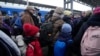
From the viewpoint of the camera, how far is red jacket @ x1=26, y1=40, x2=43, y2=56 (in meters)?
4.01

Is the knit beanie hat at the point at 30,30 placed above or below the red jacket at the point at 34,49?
above

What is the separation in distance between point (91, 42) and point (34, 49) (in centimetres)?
111

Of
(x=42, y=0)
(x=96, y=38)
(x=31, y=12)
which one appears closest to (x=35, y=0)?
(x=42, y=0)

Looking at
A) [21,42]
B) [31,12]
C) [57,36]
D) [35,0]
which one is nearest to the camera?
[21,42]

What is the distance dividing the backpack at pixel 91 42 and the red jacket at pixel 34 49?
2.94ft

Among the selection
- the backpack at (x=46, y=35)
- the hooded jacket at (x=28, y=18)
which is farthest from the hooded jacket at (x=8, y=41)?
the hooded jacket at (x=28, y=18)

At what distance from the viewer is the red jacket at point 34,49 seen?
4.01 metres

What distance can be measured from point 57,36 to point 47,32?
20 centimetres

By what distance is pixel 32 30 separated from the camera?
4094 mm

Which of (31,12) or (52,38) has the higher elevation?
(31,12)

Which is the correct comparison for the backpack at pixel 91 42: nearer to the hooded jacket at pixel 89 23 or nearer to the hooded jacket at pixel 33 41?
the hooded jacket at pixel 89 23

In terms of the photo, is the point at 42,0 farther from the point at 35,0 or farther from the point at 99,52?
the point at 99,52

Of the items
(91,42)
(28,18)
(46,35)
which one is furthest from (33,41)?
(91,42)

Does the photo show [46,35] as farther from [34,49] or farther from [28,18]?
[28,18]
